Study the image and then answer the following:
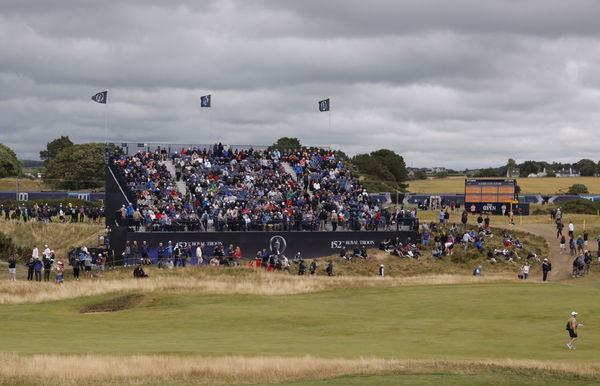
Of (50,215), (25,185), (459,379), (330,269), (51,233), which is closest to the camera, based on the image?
(459,379)

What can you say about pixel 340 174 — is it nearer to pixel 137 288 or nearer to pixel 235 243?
pixel 235 243

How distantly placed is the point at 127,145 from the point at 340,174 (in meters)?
18.4

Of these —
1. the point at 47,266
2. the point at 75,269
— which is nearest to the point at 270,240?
the point at 75,269

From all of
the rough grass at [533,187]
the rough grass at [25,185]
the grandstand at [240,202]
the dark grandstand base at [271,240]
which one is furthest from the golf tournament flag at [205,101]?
the rough grass at [533,187]

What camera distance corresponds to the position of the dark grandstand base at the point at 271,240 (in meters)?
54.6

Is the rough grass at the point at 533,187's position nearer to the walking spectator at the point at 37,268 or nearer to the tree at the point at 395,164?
the tree at the point at 395,164

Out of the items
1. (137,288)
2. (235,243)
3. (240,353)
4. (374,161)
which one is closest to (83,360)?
(240,353)

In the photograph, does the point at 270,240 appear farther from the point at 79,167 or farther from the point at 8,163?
the point at 8,163

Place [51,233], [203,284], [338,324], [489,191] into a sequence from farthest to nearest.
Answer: [489,191] → [51,233] → [203,284] → [338,324]

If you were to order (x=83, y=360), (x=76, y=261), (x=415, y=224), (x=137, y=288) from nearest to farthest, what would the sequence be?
(x=83, y=360)
(x=137, y=288)
(x=76, y=261)
(x=415, y=224)

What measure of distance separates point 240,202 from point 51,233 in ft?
59.1

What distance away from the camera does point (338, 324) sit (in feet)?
115

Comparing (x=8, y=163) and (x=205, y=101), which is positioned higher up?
(x=205, y=101)

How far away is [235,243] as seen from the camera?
56781mm
